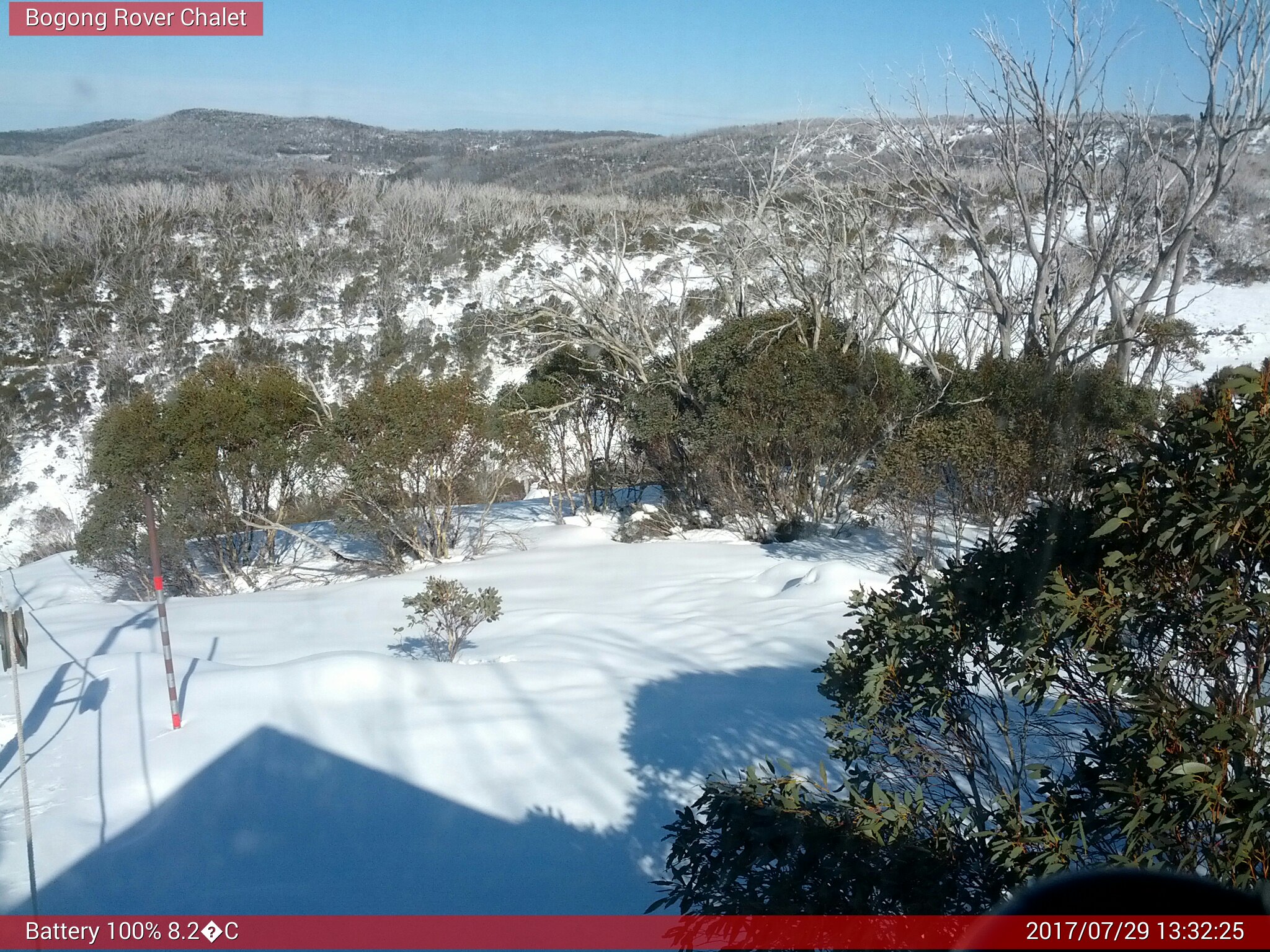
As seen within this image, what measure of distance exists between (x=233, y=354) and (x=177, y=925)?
86.4 ft

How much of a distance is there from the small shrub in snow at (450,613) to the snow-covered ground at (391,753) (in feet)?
0.84

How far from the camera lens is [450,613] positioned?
8172mm

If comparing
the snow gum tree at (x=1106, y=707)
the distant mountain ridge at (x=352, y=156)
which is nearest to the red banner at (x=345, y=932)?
the snow gum tree at (x=1106, y=707)

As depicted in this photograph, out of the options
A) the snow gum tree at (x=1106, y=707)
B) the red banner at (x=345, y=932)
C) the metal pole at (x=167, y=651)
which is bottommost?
the red banner at (x=345, y=932)

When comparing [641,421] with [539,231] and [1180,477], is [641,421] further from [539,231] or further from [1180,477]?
[539,231]

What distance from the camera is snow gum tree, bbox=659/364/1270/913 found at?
7.12 feet

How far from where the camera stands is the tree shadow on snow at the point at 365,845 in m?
4.21

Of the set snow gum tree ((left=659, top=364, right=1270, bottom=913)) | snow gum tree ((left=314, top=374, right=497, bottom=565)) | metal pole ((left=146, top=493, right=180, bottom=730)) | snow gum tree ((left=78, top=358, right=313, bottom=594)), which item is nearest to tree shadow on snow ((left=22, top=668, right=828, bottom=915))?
metal pole ((left=146, top=493, right=180, bottom=730))

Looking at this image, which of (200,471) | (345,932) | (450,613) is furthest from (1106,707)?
(200,471)

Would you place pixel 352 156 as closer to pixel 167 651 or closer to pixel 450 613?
pixel 450 613

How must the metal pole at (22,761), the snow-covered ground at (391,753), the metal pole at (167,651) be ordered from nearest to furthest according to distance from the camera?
the metal pole at (22,761)
the snow-covered ground at (391,753)
the metal pole at (167,651)

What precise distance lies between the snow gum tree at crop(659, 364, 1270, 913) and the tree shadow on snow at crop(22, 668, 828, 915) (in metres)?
1.83

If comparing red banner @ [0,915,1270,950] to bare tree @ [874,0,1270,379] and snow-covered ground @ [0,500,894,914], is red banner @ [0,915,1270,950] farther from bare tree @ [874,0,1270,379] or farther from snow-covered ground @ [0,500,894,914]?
bare tree @ [874,0,1270,379]

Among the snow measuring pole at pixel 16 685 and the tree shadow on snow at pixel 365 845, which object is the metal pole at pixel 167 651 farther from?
the snow measuring pole at pixel 16 685
